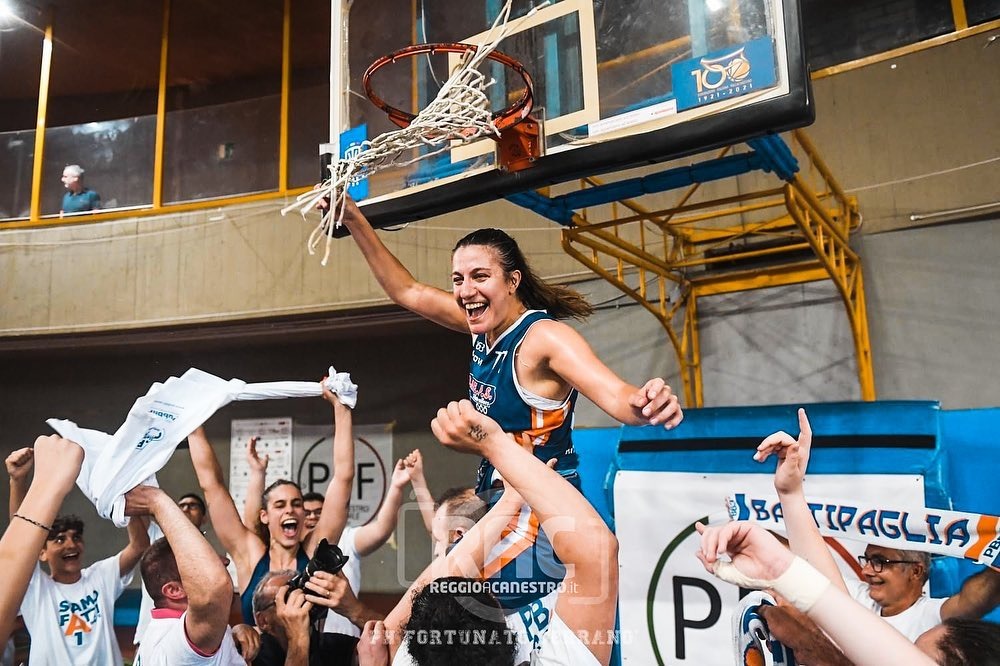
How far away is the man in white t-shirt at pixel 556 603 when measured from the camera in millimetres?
1458

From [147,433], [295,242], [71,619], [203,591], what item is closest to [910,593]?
[203,591]

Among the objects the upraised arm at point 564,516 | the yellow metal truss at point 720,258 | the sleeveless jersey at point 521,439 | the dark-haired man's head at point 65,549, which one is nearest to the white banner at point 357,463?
the dark-haired man's head at point 65,549

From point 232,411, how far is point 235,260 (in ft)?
2.88

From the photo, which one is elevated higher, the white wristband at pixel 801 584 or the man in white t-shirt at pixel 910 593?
the white wristband at pixel 801 584

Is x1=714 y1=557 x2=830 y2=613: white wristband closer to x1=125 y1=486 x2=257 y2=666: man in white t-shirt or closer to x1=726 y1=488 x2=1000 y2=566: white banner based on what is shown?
x1=726 y1=488 x2=1000 y2=566: white banner

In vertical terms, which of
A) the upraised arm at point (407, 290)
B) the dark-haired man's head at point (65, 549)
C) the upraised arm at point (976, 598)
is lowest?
the upraised arm at point (976, 598)

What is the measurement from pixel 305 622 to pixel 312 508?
2.33 feet

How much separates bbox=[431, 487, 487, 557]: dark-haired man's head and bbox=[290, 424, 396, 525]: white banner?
1365 millimetres

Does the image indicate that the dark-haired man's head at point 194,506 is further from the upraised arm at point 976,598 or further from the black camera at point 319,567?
the upraised arm at point 976,598

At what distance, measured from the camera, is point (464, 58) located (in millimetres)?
2268

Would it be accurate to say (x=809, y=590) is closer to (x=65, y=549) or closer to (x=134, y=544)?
(x=134, y=544)

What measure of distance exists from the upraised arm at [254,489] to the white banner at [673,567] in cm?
159

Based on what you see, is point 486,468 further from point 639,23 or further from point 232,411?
point 232,411

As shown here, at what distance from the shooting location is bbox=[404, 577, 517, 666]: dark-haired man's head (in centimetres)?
160
